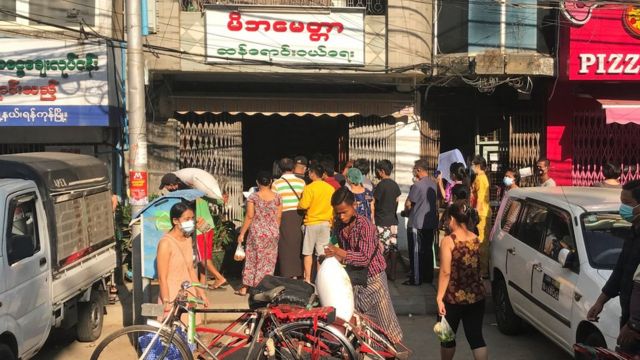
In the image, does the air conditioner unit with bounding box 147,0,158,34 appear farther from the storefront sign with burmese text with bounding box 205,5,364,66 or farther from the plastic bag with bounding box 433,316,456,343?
the plastic bag with bounding box 433,316,456,343

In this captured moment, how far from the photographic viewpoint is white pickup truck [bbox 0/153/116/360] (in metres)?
4.78

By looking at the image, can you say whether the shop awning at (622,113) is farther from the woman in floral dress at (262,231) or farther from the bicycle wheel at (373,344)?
the bicycle wheel at (373,344)

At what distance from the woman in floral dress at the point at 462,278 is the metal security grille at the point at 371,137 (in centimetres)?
648

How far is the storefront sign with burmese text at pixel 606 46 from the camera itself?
1056 centimetres

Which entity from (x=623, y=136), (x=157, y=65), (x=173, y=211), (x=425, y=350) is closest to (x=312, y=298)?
(x=173, y=211)

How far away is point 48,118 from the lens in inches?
389

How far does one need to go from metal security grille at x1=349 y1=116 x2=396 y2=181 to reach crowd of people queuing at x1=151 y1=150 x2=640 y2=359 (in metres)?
1.33

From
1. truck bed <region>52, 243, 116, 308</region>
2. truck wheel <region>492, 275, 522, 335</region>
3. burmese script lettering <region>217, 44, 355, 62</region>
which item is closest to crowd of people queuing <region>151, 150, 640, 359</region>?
truck wheel <region>492, 275, 522, 335</region>

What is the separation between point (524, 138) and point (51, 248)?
9.09 meters

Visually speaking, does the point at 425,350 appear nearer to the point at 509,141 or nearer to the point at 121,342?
the point at 121,342

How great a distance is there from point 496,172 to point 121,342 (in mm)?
9055

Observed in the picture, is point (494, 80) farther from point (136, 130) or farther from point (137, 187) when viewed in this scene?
point (137, 187)

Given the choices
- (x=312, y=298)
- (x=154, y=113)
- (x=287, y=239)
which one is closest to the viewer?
(x=312, y=298)

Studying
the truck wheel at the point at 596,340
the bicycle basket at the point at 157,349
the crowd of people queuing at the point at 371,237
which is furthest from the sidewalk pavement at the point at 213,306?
the truck wheel at the point at 596,340
